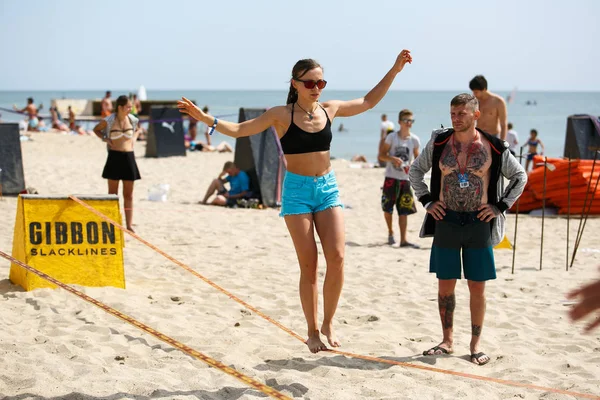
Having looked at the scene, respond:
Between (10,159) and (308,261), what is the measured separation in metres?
9.31

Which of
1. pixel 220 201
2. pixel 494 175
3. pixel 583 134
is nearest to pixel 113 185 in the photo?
pixel 220 201

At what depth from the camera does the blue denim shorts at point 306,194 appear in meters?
4.72

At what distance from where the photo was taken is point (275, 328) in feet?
19.0

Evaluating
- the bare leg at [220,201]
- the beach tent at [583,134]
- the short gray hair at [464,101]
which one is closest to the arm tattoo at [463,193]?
the short gray hair at [464,101]

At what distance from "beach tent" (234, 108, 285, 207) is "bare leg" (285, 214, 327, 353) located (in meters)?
7.86

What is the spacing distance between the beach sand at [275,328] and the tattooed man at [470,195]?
0.61 m

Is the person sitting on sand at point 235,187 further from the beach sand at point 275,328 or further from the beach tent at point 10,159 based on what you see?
the beach tent at point 10,159

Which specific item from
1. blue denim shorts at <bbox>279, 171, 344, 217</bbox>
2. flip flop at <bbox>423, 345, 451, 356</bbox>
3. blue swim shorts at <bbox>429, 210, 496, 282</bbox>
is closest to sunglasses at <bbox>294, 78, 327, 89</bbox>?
blue denim shorts at <bbox>279, 171, 344, 217</bbox>

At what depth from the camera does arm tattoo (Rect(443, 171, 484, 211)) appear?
4.88 metres

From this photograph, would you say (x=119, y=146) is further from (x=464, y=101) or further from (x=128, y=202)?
(x=464, y=101)

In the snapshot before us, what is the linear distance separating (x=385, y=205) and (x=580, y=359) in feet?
14.7

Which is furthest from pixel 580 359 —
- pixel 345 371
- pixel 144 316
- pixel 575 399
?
pixel 144 316

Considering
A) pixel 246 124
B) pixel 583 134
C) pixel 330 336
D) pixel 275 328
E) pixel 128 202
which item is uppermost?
pixel 246 124

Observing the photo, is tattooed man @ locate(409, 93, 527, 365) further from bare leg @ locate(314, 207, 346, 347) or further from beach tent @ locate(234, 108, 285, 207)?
beach tent @ locate(234, 108, 285, 207)
